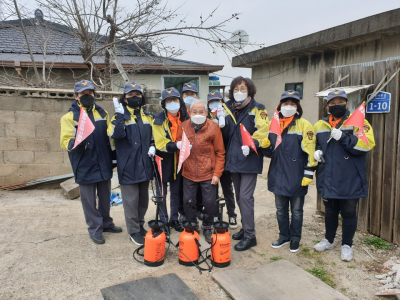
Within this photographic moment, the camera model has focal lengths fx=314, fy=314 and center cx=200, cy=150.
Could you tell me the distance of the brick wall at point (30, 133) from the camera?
21.7ft

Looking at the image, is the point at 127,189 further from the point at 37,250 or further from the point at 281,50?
the point at 281,50

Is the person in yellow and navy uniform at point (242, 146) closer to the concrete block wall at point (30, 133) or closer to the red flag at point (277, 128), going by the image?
the red flag at point (277, 128)

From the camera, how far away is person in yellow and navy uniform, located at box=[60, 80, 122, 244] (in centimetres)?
373

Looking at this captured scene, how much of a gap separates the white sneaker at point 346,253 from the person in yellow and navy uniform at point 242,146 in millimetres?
1034

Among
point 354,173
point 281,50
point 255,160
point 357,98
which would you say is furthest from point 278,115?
point 281,50

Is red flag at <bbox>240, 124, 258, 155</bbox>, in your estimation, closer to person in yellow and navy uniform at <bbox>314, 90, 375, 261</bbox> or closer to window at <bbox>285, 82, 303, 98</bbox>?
person in yellow and navy uniform at <bbox>314, 90, 375, 261</bbox>

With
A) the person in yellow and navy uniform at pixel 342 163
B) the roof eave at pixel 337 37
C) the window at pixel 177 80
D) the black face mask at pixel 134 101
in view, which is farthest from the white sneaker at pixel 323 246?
the window at pixel 177 80

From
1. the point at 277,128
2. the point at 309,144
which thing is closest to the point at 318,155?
the point at 309,144

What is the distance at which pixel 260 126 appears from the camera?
3.71m

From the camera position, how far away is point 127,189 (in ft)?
12.8

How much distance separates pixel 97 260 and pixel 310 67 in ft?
28.3

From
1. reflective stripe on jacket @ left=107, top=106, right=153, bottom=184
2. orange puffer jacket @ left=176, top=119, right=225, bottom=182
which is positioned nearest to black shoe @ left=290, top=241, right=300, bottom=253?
orange puffer jacket @ left=176, top=119, right=225, bottom=182

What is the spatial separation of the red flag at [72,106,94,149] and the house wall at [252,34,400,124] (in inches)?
276

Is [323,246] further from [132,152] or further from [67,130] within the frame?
[67,130]
